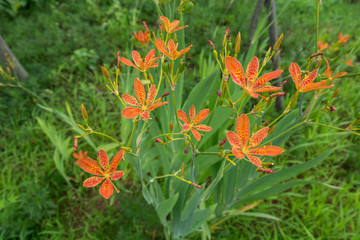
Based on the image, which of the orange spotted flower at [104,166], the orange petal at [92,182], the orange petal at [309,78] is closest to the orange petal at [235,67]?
the orange petal at [309,78]

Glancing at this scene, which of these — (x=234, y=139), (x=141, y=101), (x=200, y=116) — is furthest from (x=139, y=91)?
(x=234, y=139)

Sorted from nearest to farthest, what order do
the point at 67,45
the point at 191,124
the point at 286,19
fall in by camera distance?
the point at 191,124
the point at 67,45
the point at 286,19

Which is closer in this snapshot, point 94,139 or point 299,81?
point 299,81

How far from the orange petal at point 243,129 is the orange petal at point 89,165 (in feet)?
1.31

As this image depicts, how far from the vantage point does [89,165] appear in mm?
696

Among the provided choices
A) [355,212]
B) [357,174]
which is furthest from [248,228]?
[357,174]

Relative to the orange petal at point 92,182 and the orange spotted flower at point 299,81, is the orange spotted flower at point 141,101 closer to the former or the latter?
the orange petal at point 92,182

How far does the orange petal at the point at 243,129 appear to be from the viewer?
614 mm

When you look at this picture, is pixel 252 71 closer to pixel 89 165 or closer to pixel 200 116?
pixel 200 116

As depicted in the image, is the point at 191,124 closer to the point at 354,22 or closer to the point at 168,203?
the point at 168,203

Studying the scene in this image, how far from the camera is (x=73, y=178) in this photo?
69.4 inches

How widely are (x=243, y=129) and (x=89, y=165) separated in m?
0.43

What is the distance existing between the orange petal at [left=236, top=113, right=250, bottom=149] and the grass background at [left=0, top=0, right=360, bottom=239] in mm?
474

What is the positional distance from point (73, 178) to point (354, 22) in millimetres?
3857
